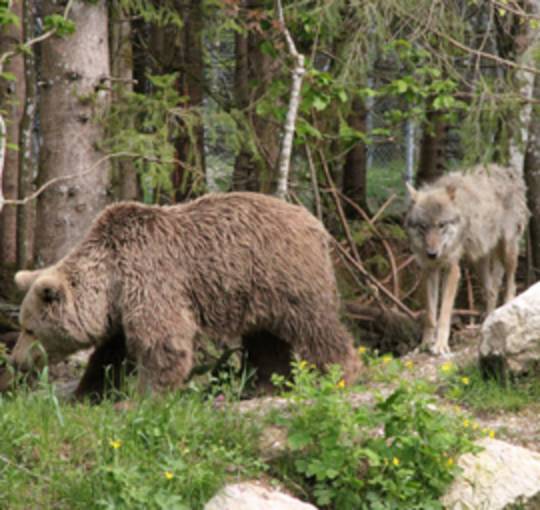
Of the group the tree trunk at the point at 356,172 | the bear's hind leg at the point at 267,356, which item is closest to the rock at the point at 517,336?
the bear's hind leg at the point at 267,356

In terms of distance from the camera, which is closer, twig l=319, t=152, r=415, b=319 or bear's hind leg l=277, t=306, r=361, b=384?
bear's hind leg l=277, t=306, r=361, b=384

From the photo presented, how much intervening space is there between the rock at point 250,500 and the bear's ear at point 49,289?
7.41 ft

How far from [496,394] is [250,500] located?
7.44 feet

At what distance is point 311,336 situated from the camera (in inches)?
261

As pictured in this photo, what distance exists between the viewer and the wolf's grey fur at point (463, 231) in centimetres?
862

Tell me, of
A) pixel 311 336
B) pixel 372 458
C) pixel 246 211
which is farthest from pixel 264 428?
pixel 246 211

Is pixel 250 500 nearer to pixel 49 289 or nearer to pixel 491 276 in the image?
pixel 49 289

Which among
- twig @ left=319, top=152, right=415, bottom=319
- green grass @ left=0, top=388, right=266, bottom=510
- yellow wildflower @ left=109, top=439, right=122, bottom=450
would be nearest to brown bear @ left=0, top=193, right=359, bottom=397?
green grass @ left=0, top=388, right=266, bottom=510

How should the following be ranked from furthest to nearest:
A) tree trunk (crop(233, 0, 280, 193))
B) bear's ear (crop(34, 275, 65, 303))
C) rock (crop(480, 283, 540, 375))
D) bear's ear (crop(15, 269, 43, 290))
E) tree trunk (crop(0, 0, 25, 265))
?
tree trunk (crop(0, 0, 25, 265)), tree trunk (crop(233, 0, 280, 193)), bear's ear (crop(15, 269, 43, 290)), bear's ear (crop(34, 275, 65, 303)), rock (crop(480, 283, 540, 375))

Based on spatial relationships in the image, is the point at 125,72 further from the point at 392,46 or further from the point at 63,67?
the point at 392,46

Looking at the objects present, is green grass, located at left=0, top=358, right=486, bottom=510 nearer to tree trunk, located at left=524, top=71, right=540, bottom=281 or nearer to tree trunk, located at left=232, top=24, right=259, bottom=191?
tree trunk, located at left=232, top=24, right=259, bottom=191

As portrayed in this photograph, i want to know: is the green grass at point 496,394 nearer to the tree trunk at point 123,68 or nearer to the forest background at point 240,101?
the forest background at point 240,101

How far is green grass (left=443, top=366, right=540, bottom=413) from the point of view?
244 inches

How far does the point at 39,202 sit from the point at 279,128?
2787mm
